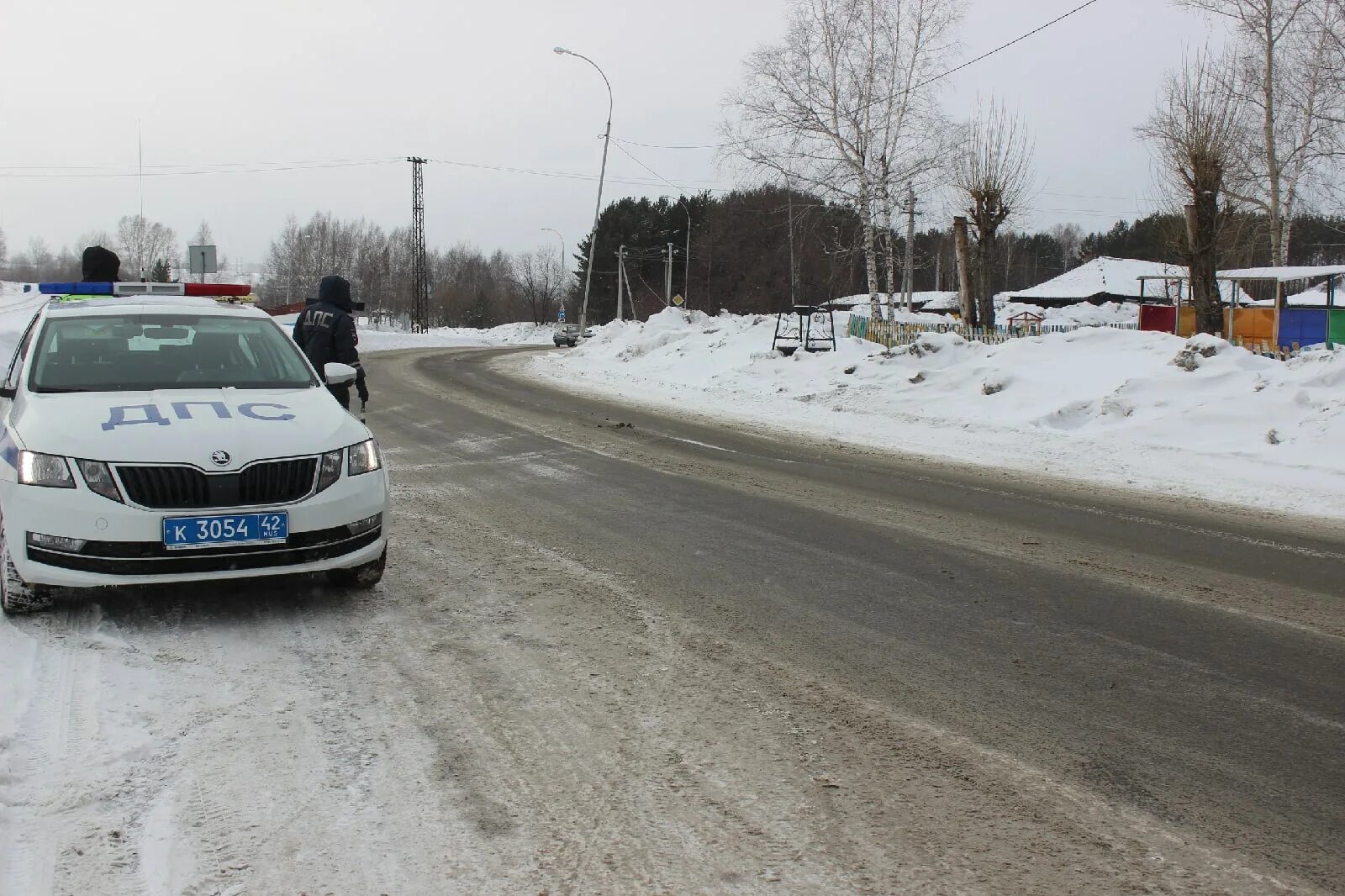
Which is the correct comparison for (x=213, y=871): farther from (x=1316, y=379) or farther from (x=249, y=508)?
(x=1316, y=379)

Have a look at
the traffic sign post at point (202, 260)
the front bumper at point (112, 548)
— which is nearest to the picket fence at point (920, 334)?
the traffic sign post at point (202, 260)

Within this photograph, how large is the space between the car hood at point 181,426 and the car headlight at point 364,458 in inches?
1.8

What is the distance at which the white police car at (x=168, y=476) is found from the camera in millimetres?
4496

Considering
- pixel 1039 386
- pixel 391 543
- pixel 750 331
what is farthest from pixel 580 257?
pixel 391 543

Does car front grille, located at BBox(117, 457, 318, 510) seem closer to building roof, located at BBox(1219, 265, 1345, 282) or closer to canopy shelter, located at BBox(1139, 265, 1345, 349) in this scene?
canopy shelter, located at BBox(1139, 265, 1345, 349)

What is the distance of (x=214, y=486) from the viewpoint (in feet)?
15.2

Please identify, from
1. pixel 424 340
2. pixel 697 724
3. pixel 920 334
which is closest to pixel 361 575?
pixel 697 724

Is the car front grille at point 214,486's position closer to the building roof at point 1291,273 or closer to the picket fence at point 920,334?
the picket fence at point 920,334

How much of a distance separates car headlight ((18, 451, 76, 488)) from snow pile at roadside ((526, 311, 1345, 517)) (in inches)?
355

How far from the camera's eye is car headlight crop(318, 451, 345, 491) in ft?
16.3

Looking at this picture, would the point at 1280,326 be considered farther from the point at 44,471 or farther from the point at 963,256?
the point at 44,471

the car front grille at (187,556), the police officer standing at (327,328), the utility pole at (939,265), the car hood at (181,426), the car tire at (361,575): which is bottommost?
the car tire at (361,575)

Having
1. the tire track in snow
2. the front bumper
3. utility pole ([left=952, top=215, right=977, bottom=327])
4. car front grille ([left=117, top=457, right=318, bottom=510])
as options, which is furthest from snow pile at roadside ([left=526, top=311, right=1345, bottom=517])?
the tire track in snow

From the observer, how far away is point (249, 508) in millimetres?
4668
